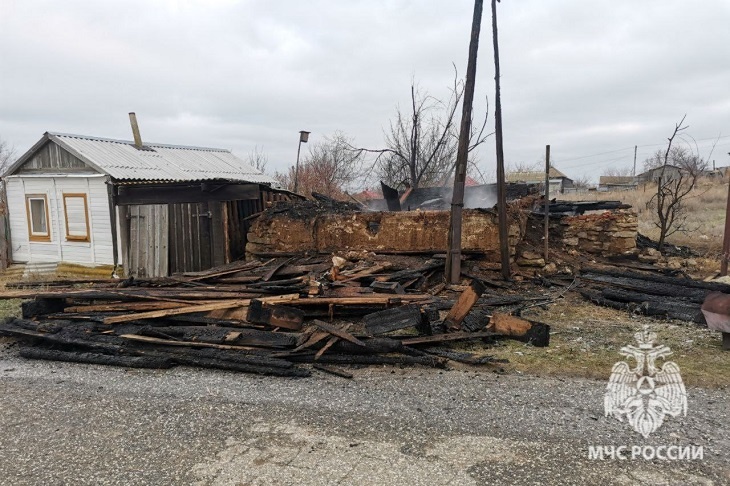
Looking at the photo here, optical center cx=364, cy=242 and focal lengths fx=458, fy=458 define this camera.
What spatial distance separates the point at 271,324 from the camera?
6.41 meters

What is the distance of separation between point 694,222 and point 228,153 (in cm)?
2015

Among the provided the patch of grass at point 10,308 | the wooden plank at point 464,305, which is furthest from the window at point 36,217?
the wooden plank at point 464,305

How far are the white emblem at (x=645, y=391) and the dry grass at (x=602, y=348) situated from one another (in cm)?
13

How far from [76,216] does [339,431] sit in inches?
522

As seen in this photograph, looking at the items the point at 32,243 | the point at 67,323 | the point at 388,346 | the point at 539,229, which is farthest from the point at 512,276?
the point at 32,243

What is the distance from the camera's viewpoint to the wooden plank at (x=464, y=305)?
6.10 m

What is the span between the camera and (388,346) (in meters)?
5.65

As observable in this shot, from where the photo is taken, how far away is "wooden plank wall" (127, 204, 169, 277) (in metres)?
11.7

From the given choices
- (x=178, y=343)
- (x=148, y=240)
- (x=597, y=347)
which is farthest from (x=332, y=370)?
(x=148, y=240)

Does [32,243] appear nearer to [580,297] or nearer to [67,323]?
[67,323]

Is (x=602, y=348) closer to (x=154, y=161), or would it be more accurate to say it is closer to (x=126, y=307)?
(x=126, y=307)

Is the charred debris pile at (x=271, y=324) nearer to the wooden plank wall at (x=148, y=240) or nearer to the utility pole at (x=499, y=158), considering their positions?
the utility pole at (x=499, y=158)

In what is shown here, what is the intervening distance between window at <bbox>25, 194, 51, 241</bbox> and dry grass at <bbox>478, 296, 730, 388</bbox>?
49.1 ft

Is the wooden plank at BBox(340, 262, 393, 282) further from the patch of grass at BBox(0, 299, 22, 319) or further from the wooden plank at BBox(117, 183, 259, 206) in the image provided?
the patch of grass at BBox(0, 299, 22, 319)
